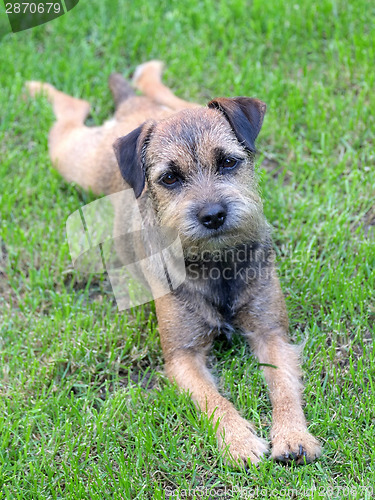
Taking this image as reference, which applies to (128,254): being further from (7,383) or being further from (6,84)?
(6,84)

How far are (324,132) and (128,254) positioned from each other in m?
2.28

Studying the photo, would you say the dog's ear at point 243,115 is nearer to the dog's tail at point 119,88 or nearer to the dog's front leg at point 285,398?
the dog's front leg at point 285,398

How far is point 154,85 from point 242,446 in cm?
411

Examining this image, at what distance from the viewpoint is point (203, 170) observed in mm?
4121

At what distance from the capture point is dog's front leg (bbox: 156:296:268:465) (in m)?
3.80

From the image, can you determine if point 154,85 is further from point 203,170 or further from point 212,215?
point 212,215

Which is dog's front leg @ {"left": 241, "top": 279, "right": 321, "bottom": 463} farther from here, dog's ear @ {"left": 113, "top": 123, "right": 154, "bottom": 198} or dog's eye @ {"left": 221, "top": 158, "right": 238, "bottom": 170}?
dog's ear @ {"left": 113, "top": 123, "right": 154, "bottom": 198}

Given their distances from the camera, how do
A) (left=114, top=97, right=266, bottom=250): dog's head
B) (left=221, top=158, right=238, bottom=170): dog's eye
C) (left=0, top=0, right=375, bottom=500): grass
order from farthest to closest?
(left=221, top=158, right=238, bottom=170): dog's eye
(left=114, top=97, right=266, bottom=250): dog's head
(left=0, top=0, right=375, bottom=500): grass

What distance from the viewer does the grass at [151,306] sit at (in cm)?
384

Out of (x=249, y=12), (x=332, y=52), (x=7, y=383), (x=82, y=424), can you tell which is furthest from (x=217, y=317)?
(x=249, y=12)

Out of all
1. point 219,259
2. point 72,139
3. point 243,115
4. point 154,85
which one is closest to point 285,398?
point 219,259

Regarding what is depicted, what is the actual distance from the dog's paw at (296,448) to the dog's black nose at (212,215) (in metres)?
1.31

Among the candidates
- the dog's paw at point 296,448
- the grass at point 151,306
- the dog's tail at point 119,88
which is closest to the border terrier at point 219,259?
the dog's paw at point 296,448

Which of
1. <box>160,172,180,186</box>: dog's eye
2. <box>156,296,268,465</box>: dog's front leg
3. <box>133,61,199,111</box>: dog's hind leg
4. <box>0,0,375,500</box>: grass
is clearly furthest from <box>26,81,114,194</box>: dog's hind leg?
<box>156,296,268,465</box>: dog's front leg
